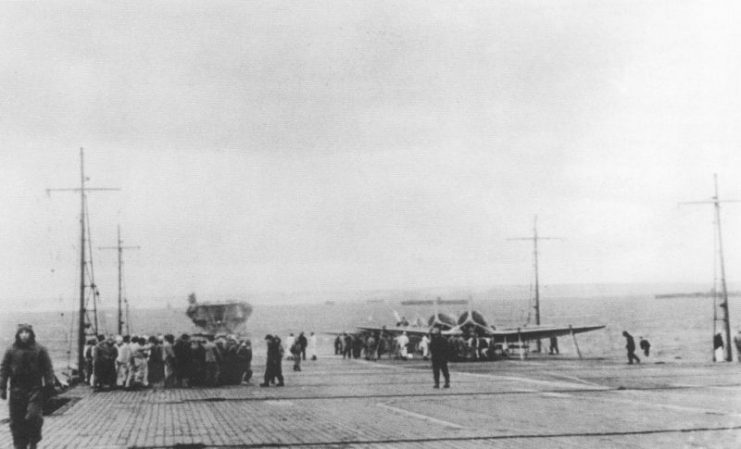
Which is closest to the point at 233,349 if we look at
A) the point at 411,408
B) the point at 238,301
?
the point at 411,408

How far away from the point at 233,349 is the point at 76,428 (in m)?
9.73

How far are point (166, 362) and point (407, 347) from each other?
19.8m

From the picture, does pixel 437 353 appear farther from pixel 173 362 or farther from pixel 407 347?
pixel 407 347

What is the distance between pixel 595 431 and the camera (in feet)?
42.6

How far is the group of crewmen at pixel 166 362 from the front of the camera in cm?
2259

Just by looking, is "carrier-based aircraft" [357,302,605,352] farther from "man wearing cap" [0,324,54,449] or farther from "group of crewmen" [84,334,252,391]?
"man wearing cap" [0,324,54,449]

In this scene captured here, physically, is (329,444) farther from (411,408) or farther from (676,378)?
(676,378)

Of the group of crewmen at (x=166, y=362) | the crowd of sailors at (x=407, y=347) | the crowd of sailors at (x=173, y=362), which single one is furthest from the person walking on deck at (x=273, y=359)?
the crowd of sailors at (x=407, y=347)

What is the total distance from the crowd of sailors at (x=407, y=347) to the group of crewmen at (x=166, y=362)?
41.0 feet

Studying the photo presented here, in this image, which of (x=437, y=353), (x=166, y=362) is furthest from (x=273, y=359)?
(x=437, y=353)

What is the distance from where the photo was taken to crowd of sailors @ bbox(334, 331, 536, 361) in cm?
3756

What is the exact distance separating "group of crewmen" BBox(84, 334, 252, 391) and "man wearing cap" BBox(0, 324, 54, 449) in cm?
1170

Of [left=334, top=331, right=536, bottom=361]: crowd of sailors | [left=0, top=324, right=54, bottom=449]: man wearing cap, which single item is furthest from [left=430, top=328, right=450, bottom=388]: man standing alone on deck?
[left=334, top=331, right=536, bottom=361]: crowd of sailors

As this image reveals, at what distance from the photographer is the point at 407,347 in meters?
41.5
